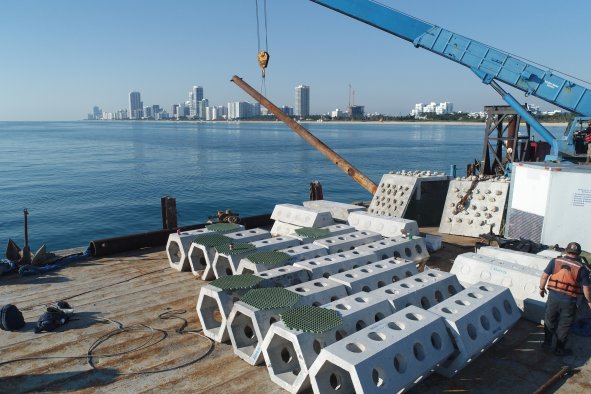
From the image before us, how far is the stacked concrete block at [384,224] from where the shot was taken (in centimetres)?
Result: 1107

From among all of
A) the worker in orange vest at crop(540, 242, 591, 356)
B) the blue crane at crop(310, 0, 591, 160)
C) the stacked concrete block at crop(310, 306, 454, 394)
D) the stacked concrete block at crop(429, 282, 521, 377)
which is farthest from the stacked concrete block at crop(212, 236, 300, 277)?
the blue crane at crop(310, 0, 591, 160)

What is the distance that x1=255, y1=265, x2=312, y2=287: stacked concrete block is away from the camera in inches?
299

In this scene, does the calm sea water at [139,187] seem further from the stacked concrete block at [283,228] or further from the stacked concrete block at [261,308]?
the stacked concrete block at [261,308]

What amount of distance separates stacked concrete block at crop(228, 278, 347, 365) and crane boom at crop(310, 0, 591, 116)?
1551 centimetres

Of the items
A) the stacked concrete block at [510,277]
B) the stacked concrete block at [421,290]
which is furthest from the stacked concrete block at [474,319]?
the stacked concrete block at [510,277]

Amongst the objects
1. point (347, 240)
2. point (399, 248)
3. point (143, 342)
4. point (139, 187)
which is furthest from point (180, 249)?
point (139, 187)

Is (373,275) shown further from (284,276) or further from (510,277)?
(510,277)

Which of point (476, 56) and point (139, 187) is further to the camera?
point (139, 187)

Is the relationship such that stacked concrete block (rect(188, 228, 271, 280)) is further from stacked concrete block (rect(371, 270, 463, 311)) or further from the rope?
stacked concrete block (rect(371, 270, 463, 311))

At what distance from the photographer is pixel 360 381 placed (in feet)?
15.1

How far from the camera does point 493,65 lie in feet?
61.7

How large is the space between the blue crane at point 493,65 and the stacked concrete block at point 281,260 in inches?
494

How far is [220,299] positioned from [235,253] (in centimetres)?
234

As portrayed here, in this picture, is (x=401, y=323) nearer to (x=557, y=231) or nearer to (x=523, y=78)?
(x=557, y=231)
